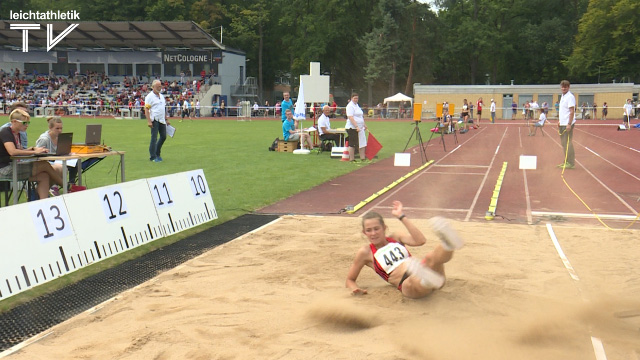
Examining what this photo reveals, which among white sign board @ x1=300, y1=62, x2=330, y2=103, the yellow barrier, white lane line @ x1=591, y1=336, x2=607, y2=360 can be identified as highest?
white sign board @ x1=300, y1=62, x2=330, y2=103

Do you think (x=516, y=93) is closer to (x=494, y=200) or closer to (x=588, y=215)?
(x=494, y=200)

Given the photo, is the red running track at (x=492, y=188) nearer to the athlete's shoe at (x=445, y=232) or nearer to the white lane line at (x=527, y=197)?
the white lane line at (x=527, y=197)

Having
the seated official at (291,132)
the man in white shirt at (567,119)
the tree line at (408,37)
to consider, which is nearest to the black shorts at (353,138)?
the seated official at (291,132)

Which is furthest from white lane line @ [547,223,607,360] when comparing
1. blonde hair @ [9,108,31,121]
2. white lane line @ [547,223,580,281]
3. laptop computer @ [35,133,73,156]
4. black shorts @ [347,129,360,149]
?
black shorts @ [347,129,360,149]

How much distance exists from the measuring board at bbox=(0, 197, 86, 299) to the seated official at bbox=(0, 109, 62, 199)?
8.42 ft

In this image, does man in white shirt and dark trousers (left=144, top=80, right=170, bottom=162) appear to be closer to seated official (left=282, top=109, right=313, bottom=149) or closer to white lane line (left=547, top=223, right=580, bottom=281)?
seated official (left=282, top=109, right=313, bottom=149)

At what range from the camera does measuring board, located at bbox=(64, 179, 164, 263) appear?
685 cm

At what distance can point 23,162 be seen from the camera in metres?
8.79

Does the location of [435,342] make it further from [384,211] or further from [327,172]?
[327,172]

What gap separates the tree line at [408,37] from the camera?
66562 mm

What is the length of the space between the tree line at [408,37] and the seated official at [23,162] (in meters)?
59.8

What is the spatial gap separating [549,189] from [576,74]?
209ft

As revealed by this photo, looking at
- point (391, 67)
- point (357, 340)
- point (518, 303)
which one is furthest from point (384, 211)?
point (391, 67)

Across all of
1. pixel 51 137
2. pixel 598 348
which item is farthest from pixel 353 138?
pixel 598 348
